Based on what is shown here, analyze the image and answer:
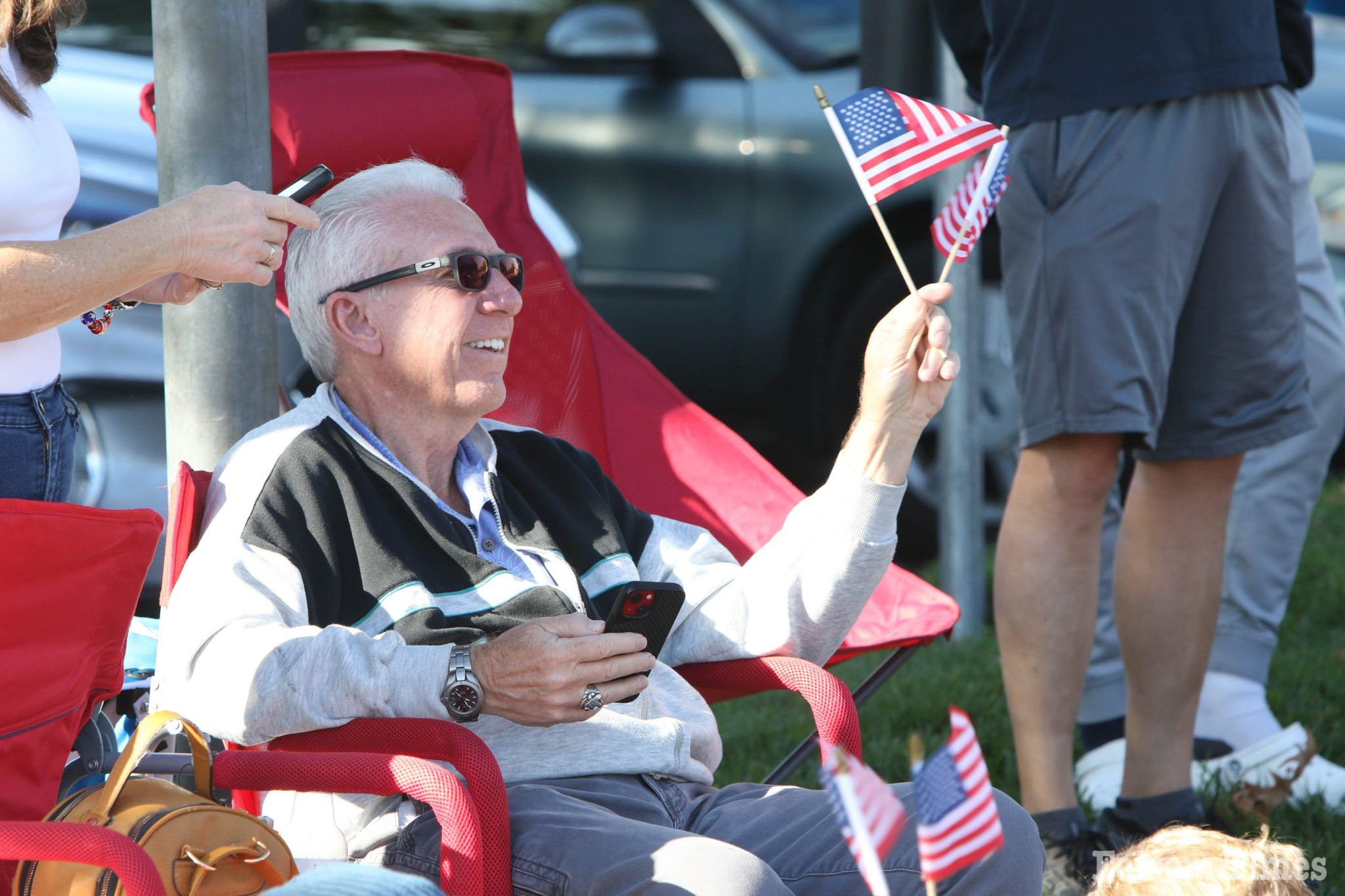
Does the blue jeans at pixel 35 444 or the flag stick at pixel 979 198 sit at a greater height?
the flag stick at pixel 979 198

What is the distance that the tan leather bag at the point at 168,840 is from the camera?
1.73m

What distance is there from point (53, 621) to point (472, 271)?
2.70 ft

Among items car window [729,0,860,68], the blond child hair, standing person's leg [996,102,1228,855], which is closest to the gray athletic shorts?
standing person's leg [996,102,1228,855]

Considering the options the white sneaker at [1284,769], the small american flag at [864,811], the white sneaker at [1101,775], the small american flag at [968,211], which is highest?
the small american flag at [968,211]

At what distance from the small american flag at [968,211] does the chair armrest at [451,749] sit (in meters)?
0.98

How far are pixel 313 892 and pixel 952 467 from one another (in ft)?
11.4

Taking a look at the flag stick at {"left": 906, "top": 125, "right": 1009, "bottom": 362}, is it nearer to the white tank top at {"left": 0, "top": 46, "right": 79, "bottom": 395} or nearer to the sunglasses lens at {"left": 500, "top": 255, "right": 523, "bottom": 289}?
the sunglasses lens at {"left": 500, "top": 255, "right": 523, "bottom": 289}

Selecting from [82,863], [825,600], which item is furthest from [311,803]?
[825,600]

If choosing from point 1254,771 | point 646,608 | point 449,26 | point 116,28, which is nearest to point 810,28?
point 449,26

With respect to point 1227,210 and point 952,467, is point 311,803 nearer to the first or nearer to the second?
point 1227,210

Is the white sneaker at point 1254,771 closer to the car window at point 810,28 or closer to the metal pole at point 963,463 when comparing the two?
the metal pole at point 963,463

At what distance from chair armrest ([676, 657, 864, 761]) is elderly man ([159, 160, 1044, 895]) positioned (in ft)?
0.13

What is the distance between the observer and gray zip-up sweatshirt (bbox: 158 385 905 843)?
206 cm

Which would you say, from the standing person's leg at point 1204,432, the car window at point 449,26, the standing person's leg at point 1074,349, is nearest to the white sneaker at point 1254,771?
the standing person's leg at point 1204,432
